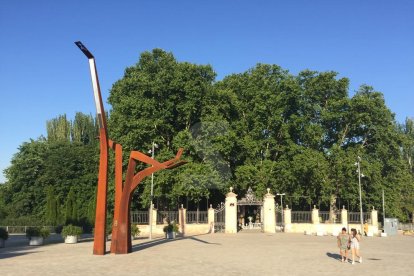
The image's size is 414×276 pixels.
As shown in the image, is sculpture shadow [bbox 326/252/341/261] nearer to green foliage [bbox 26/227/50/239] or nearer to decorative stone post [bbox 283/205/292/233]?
green foliage [bbox 26/227/50/239]

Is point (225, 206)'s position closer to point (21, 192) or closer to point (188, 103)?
point (188, 103)

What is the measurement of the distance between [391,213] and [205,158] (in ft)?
62.7

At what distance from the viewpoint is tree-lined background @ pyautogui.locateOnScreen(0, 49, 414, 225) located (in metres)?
38.0

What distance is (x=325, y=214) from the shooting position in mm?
39812

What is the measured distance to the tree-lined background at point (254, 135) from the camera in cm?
3800

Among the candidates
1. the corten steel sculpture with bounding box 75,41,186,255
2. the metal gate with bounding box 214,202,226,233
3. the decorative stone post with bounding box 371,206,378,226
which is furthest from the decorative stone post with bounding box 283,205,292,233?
the corten steel sculpture with bounding box 75,41,186,255

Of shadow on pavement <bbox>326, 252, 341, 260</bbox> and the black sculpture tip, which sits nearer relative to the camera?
the black sculpture tip

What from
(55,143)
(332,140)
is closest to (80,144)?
(55,143)

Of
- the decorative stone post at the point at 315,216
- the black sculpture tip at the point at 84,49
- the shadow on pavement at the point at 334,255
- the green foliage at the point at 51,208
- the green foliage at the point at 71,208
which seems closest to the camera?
the black sculpture tip at the point at 84,49

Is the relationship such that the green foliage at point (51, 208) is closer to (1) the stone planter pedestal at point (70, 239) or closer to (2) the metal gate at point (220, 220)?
(2) the metal gate at point (220, 220)

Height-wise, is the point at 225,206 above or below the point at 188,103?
below

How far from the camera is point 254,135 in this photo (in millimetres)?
41000

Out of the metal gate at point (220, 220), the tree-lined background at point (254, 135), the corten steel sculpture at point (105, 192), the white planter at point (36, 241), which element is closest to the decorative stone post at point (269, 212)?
the tree-lined background at point (254, 135)

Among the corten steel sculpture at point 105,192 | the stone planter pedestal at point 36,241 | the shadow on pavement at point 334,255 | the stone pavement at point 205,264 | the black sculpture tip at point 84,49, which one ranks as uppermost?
the black sculpture tip at point 84,49
